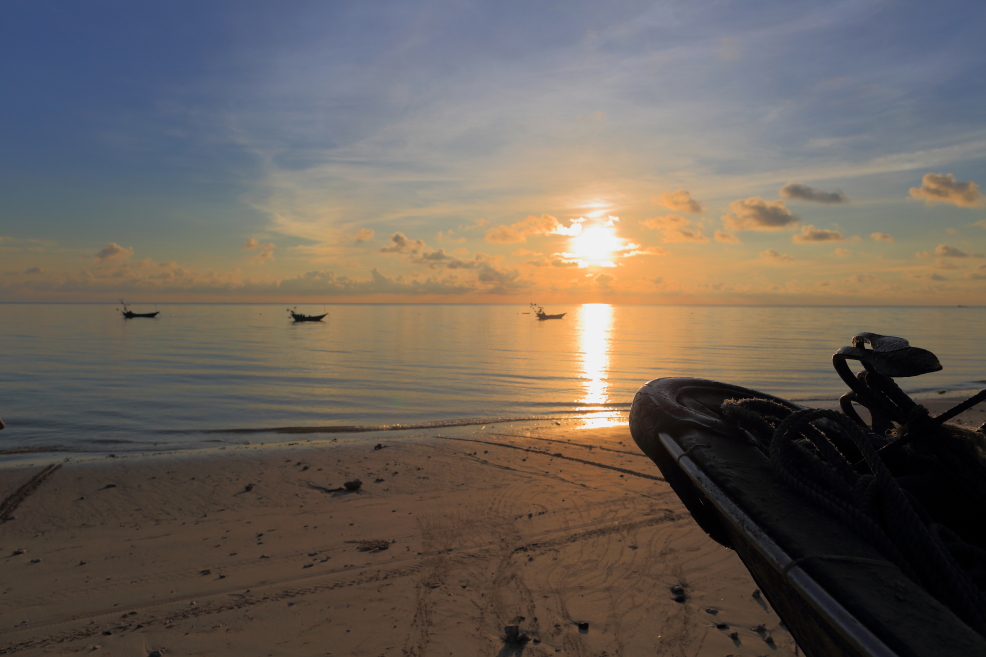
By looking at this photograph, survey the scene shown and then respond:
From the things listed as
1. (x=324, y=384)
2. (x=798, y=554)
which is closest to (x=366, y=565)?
(x=798, y=554)

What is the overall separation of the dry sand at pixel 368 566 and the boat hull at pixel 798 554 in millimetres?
2027

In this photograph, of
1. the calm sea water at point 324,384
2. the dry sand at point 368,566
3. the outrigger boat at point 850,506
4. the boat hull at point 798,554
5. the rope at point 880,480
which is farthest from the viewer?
the calm sea water at point 324,384

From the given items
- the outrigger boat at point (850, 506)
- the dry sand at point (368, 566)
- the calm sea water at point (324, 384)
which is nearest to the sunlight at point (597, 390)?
the calm sea water at point (324, 384)

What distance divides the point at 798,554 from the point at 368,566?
4626mm

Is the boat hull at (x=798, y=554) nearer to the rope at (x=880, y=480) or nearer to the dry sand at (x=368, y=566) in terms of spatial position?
the rope at (x=880, y=480)

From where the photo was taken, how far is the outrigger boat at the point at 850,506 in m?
1.89

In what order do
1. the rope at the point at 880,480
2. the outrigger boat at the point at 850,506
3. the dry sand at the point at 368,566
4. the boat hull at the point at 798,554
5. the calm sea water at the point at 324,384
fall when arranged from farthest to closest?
1. the calm sea water at the point at 324,384
2. the dry sand at the point at 368,566
3. the rope at the point at 880,480
4. the outrigger boat at the point at 850,506
5. the boat hull at the point at 798,554

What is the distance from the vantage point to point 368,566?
5582 mm

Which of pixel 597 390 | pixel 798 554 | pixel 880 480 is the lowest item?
pixel 597 390

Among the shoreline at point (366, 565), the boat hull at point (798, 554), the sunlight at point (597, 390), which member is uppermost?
the boat hull at point (798, 554)

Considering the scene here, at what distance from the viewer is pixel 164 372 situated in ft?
93.3

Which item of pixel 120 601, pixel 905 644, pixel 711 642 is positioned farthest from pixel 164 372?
pixel 905 644

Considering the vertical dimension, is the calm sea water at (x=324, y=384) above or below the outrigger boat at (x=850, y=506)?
below

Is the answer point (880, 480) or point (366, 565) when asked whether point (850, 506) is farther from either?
point (366, 565)
